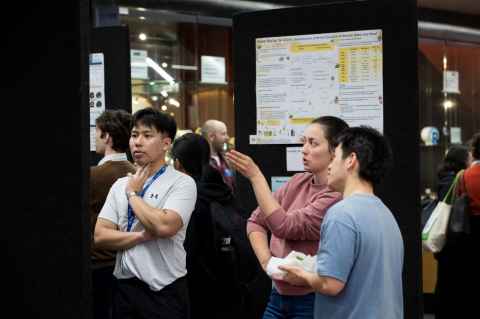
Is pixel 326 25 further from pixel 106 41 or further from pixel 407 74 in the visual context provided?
pixel 106 41

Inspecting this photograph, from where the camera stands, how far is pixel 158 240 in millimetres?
3105

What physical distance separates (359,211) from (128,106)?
2.40 m

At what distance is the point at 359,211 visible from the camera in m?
2.25

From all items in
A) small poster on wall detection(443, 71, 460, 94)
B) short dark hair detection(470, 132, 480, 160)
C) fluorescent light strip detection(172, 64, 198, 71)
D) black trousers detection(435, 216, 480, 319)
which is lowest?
black trousers detection(435, 216, 480, 319)

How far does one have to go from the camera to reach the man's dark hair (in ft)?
12.5

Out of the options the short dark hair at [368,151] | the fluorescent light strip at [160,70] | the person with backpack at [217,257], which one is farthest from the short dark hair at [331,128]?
the fluorescent light strip at [160,70]

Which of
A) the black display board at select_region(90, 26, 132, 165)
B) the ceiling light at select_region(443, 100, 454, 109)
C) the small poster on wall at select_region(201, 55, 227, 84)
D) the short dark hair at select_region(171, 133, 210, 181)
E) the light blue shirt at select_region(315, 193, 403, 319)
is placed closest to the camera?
the light blue shirt at select_region(315, 193, 403, 319)

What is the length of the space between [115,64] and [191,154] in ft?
2.74

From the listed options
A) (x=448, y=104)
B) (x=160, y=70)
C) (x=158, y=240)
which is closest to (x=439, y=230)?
(x=158, y=240)

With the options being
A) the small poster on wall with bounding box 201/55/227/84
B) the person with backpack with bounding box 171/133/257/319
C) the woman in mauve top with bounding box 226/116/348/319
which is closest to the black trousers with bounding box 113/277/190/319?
the woman in mauve top with bounding box 226/116/348/319

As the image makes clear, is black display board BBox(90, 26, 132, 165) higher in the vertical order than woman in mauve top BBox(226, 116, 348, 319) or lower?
higher

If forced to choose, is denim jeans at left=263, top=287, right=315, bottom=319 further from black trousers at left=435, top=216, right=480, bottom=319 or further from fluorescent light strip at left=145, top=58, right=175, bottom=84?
fluorescent light strip at left=145, top=58, right=175, bottom=84

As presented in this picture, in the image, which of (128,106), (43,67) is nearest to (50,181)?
(43,67)

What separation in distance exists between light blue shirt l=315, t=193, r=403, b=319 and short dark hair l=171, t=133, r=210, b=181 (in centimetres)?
170
